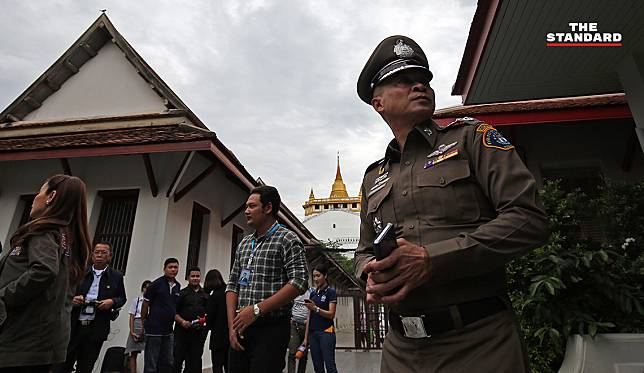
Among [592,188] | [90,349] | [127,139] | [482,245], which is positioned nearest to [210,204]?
[127,139]

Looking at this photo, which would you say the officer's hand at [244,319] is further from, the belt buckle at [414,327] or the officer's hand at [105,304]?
the officer's hand at [105,304]

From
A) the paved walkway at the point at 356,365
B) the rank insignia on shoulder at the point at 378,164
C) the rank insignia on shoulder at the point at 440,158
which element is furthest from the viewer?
the paved walkway at the point at 356,365

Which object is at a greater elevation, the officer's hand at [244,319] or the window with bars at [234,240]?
the window with bars at [234,240]

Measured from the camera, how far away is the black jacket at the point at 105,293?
4.38 meters

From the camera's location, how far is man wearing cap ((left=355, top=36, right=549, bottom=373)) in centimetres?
93

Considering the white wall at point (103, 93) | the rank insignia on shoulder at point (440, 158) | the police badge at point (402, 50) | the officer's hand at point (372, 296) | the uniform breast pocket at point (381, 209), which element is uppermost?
the white wall at point (103, 93)

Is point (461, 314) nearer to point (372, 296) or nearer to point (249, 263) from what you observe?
point (372, 296)

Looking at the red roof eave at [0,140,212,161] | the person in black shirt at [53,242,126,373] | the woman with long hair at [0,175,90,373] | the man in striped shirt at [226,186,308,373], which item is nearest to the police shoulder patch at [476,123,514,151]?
the man in striped shirt at [226,186,308,373]

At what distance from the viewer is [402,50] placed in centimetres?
143

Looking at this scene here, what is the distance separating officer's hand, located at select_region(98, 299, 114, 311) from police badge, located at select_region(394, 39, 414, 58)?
4606 mm

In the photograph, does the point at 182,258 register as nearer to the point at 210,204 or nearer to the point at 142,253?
the point at 142,253

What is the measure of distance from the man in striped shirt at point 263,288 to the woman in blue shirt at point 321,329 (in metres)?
2.79

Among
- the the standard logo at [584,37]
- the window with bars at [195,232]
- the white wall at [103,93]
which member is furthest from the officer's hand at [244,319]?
the white wall at [103,93]

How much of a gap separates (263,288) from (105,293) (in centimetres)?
330
